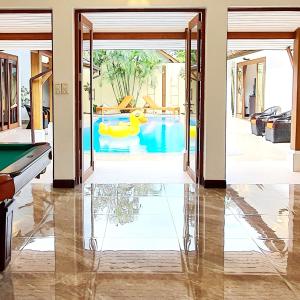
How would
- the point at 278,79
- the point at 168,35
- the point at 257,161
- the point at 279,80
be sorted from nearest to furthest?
1. the point at 168,35
2. the point at 257,161
3. the point at 279,80
4. the point at 278,79

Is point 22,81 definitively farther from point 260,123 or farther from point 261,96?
point 261,96

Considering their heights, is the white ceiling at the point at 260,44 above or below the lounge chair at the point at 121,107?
above

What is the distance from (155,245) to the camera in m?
4.30

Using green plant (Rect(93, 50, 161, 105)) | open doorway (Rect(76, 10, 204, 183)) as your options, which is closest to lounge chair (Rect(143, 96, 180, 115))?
green plant (Rect(93, 50, 161, 105))

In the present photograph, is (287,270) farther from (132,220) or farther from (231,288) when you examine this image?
(132,220)

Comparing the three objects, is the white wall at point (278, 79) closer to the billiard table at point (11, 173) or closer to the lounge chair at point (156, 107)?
the lounge chair at point (156, 107)

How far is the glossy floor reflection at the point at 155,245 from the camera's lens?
3322mm

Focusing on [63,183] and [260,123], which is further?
[260,123]

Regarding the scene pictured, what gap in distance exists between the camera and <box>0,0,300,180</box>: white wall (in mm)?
6676

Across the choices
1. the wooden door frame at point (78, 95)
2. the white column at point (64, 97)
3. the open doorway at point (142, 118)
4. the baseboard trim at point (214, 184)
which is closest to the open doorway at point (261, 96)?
the baseboard trim at point (214, 184)

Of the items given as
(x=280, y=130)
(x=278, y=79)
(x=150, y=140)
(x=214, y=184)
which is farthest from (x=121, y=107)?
(x=214, y=184)

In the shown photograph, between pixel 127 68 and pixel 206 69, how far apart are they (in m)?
17.9

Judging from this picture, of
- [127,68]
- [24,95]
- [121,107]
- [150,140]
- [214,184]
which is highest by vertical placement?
[127,68]

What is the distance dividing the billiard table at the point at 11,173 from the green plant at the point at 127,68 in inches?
792
